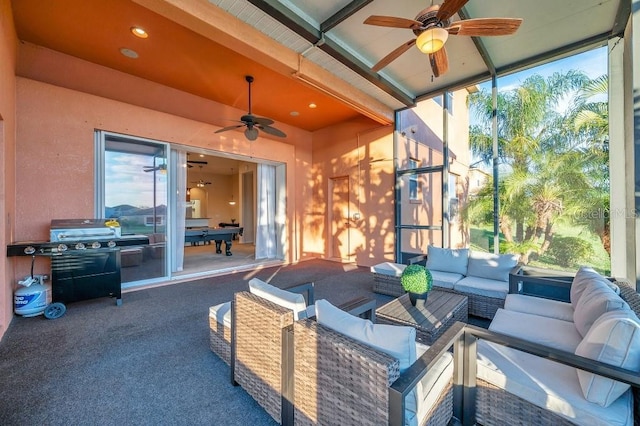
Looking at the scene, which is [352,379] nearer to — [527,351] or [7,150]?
[527,351]

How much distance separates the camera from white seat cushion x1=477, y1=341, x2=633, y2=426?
4.00 ft

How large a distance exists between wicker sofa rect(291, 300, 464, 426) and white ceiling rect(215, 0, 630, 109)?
339 centimetres

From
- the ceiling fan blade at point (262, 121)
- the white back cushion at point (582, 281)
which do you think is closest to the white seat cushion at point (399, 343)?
the white back cushion at point (582, 281)

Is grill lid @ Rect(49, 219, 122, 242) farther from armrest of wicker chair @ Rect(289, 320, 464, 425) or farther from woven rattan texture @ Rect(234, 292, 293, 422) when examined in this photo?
armrest of wicker chair @ Rect(289, 320, 464, 425)

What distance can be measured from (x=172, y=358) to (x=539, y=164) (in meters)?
5.40

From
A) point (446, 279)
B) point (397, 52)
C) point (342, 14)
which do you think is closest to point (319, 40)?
point (342, 14)

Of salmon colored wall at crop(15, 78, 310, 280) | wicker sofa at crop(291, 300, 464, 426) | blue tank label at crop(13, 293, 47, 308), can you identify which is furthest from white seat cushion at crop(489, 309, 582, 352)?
salmon colored wall at crop(15, 78, 310, 280)

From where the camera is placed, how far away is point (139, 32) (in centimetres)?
347

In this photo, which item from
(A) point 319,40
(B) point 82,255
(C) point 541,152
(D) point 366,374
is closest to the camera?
(D) point 366,374

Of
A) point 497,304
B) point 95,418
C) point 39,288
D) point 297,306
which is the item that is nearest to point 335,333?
point 297,306

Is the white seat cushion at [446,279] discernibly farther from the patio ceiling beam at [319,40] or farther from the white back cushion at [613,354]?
the patio ceiling beam at [319,40]

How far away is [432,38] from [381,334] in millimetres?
2555

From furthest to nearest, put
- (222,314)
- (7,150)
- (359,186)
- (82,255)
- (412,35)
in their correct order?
(359,186) < (412,35) < (82,255) < (7,150) < (222,314)

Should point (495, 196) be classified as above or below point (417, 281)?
above
